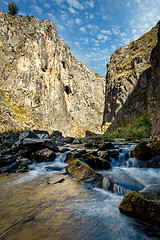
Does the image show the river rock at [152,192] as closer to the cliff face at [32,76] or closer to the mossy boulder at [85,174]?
the mossy boulder at [85,174]

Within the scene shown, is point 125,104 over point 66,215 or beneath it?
over

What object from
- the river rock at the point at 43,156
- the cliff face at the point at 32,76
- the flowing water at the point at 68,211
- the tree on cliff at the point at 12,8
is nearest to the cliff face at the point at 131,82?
the cliff face at the point at 32,76

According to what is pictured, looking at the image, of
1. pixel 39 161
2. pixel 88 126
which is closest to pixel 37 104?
pixel 39 161

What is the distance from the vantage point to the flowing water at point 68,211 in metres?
2.24

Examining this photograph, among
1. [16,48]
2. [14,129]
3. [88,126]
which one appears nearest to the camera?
[14,129]

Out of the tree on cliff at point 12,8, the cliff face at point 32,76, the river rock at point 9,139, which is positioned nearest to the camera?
the river rock at point 9,139

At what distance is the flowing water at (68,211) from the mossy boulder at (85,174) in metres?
0.28

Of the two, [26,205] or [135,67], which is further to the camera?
[135,67]

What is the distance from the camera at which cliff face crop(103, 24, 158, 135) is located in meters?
26.3

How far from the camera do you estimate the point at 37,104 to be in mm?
31781

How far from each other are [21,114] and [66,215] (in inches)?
1037

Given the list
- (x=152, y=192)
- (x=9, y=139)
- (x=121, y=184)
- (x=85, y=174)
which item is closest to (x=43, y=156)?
(x=85, y=174)

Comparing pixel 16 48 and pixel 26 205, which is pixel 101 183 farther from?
pixel 16 48

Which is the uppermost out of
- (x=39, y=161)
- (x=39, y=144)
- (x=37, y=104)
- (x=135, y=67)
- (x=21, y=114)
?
(x=135, y=67)
